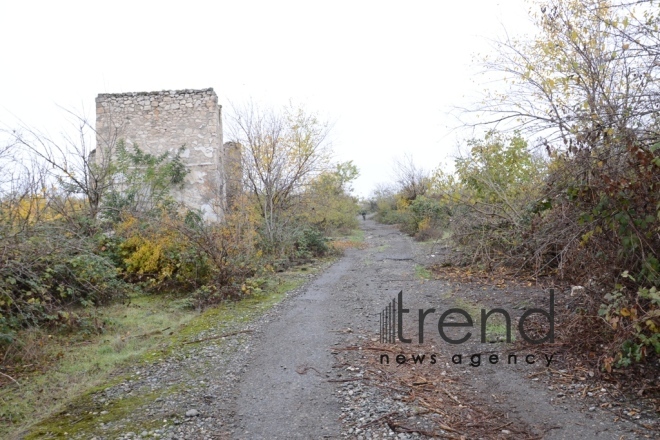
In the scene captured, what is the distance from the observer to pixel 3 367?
5.37 meters

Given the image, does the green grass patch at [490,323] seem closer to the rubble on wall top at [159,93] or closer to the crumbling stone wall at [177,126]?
the crumbling stone wall at [177,126]

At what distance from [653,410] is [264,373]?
3.57 metres

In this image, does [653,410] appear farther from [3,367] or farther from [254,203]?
[254,203]

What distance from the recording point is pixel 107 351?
6027 mm

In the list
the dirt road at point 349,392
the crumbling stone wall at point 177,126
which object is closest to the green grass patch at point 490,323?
the dirt road at point 349,392

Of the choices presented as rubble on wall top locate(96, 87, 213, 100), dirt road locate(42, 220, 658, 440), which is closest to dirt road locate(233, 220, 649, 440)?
dirt road locate(42, 220, 658, 440)

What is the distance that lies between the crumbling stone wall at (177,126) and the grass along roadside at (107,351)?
7.21 metres

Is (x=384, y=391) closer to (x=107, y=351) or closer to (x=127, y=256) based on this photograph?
(x=107, y=351)

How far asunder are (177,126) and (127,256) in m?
7.30

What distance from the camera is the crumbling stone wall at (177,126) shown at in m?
15.9

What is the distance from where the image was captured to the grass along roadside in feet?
13.6

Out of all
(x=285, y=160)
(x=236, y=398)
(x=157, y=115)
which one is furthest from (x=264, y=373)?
(x=157, y=115)

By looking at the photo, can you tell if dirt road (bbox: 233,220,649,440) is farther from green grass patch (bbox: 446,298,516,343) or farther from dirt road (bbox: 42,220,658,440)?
green grass patch (bbox: 446,298,516,343)

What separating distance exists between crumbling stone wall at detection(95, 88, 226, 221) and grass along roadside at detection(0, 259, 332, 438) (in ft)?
23.6
